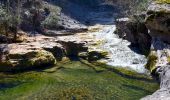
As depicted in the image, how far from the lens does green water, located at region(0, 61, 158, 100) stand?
3020cm

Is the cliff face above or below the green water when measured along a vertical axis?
above

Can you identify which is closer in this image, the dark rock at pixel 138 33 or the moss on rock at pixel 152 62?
the moss on rock at pixel 152 62

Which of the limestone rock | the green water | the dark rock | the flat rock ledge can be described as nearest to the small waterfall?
the dark rock

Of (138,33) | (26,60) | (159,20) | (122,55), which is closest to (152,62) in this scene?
(159,20)

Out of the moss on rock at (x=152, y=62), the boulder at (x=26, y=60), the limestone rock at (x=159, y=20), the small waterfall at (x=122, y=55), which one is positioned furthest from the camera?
the small waterfall at (x=122, y=55)

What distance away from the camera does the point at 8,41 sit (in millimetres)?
49812

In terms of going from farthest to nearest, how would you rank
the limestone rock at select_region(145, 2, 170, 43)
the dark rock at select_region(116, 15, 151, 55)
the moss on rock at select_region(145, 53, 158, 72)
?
the dark rock at select_region(116, 15, 151, 55)
the moss on rock at select_region(145, 53, 158, 72)
the limestone rock at select_region(145, 2, 170, 43)

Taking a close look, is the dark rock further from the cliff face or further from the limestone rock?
the limestone rock

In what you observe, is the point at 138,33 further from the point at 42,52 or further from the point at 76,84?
the point at 76,84

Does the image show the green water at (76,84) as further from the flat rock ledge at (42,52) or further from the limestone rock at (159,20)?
the limestone rock at (159,20)

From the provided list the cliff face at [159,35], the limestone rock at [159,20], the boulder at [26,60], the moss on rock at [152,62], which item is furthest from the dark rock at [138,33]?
the boulder at [26,60]

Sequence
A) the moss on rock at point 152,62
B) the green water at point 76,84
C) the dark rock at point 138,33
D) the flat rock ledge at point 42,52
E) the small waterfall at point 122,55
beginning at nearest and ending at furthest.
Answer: the green water at point 76,84 < the moss on rock at point 152,62 < the flat rock ledge at point 42,52 < the small waterfall at point 122,55 < the dark rock at point 138,33

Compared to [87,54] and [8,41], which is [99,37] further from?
[8,41]

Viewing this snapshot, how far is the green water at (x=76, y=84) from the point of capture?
30.2 m
